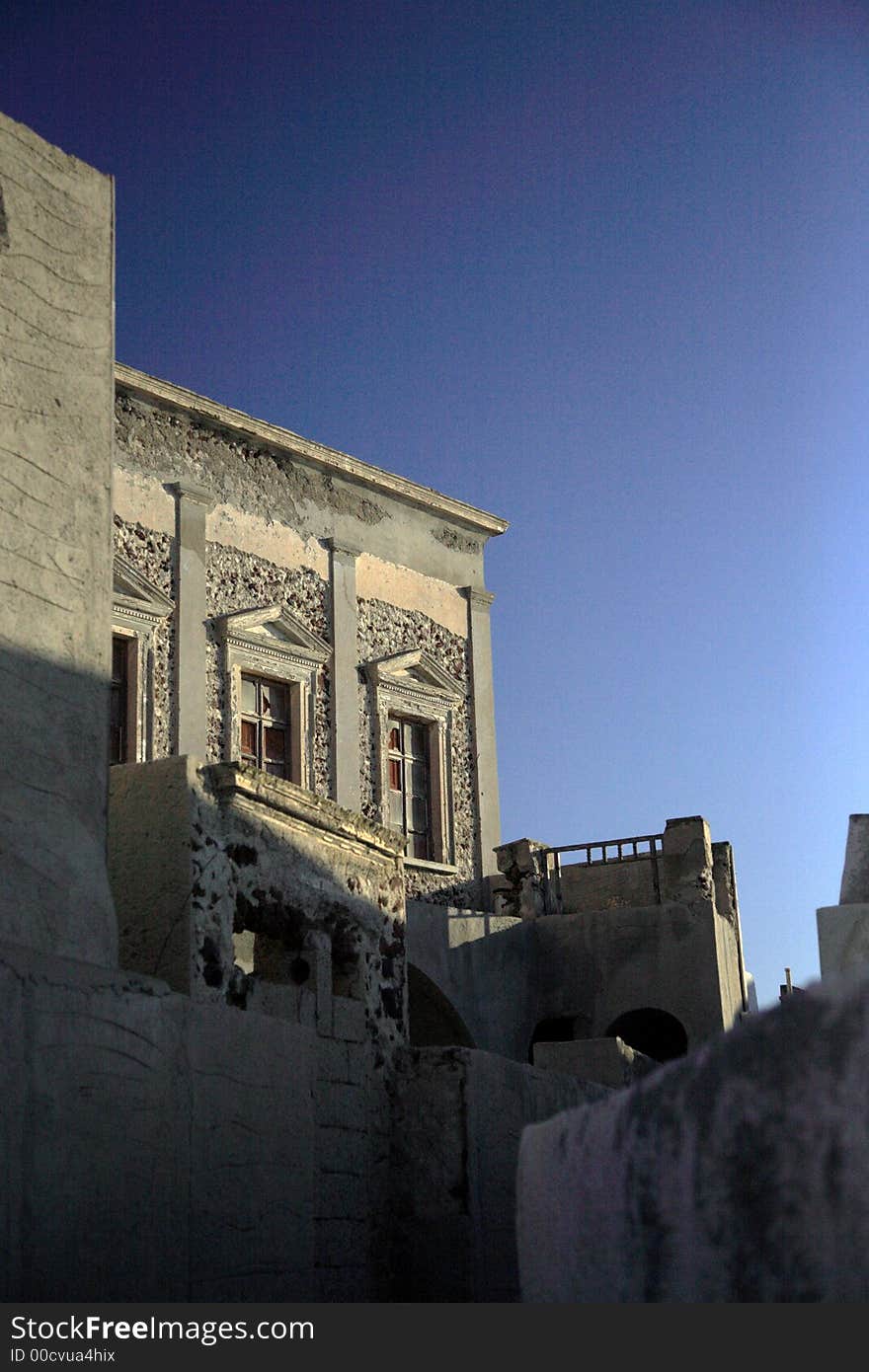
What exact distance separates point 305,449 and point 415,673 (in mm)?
2911

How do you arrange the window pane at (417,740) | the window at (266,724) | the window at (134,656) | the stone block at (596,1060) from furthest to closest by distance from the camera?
the window pane at (417,740) < the window at (266,724) < the window at (134,656) < the stone block at (596,1060)

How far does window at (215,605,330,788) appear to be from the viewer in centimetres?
1650

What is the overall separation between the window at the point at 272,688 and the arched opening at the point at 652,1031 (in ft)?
13.3

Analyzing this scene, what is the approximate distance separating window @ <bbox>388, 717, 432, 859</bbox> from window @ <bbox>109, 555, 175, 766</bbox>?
352 centimetres

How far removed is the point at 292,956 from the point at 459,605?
464 inches

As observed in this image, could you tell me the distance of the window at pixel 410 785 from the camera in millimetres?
18141

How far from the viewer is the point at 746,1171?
267 centimetres

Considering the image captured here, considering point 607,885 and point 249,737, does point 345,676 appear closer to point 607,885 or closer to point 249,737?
point 249,737

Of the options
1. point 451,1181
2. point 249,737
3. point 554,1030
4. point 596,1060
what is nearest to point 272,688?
point 249,737

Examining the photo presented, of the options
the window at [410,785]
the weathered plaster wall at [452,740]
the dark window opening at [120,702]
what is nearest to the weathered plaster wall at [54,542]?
the dark window opening at [120,702]

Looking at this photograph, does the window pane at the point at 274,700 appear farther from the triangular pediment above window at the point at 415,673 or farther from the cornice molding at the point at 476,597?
the cornice molding at the point at 476,597

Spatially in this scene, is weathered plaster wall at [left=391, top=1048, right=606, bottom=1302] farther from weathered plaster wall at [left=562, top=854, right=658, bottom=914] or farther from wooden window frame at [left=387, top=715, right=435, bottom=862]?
wooden window frame at [left=387, top=715, right=435, bottom=862]

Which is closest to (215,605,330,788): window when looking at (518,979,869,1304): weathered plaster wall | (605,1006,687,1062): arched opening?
(605,1006,687,1062): arched opening

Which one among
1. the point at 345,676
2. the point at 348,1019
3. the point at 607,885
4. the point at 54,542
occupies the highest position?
the point at 345,676
